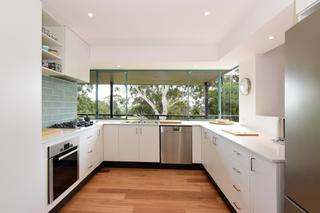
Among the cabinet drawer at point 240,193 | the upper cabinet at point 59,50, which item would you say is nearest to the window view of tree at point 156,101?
the upper cabinet at point 59,50

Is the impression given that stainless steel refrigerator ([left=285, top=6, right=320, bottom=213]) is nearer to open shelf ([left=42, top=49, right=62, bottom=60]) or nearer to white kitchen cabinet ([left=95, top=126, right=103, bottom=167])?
open shelf ([left=42, top=49, right=62, bottom=60])

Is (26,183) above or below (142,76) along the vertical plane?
below

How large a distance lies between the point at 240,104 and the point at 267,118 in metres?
0.97

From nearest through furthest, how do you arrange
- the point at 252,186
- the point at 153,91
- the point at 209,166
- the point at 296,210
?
the point at 296,210 → the point at 252,186 → the point at 209,166 → the point at 153,91

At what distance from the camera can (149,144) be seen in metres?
3.94

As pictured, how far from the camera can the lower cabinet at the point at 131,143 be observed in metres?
3.94

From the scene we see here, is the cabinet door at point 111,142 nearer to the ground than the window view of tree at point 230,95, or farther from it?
nearer to the ground

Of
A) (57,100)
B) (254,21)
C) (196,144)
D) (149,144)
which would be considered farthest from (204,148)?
(57,100)

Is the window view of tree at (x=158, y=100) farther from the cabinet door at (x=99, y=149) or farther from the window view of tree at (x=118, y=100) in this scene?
the cabinet door at (x=99, y=149)

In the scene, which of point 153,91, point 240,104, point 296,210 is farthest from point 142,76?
point 296,210

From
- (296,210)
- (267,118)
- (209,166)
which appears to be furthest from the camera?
(209,166)

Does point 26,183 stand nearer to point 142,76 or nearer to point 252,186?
point 252,186

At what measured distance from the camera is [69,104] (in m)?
3.66

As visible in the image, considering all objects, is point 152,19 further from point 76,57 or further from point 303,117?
point 303,117
